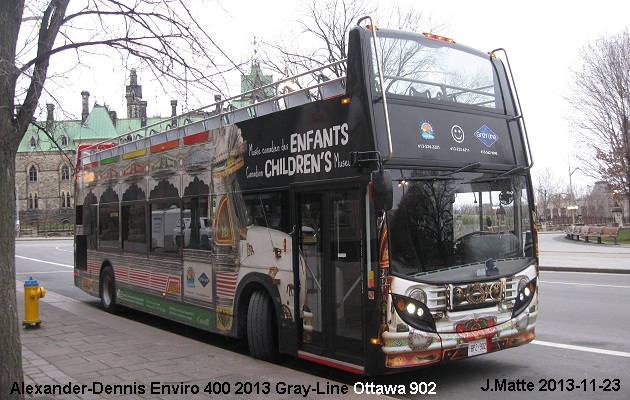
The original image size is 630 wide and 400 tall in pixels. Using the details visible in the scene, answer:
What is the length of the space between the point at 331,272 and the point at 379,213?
1049 mm

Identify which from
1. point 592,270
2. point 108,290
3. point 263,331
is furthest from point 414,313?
point 592,270

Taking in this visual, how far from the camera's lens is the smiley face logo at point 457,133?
267 inches

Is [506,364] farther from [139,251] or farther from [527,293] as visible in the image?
[139,251]

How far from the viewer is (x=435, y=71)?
708cm

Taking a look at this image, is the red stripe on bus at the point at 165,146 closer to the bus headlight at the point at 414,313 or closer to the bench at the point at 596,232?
the bus headlight at the point at 414,313

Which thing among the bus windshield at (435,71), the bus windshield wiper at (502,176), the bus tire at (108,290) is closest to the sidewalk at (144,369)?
the bus tire at (108,290)

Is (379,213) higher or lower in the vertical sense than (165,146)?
lower

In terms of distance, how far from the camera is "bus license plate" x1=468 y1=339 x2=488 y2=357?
638 centimetres

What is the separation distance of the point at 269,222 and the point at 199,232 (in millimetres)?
2124

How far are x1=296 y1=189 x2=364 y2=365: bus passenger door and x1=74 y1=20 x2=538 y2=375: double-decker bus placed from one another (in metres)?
0.02

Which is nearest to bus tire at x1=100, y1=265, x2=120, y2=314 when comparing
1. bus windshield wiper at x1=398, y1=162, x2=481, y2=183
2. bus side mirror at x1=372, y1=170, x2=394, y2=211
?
bus windshield wiper at x1=398, y1=162, x2=481, y2=183

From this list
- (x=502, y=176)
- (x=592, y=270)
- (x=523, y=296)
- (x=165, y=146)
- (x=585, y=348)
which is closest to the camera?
(x=523, y=296)

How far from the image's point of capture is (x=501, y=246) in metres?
→ 6.89

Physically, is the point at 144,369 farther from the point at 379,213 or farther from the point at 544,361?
the point at 544,361
